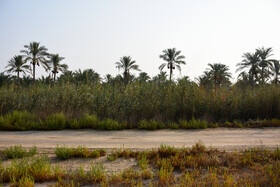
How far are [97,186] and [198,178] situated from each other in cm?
204

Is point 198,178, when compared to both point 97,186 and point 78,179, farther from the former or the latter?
point 78,179

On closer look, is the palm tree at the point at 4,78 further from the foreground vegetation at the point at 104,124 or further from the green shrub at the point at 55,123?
the green shrub at the point at 55,123

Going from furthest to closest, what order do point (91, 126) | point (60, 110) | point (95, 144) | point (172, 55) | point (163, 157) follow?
point (172, 55) → point (60, 110) → point (91, 126) → point (95, 144) → point (163, 157)

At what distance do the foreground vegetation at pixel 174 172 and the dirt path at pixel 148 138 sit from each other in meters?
1.32

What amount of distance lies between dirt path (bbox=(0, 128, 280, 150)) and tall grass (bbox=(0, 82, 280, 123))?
70.1 inches

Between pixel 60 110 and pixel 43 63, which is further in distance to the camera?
pixel 43 63

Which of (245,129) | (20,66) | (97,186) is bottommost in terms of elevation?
(97,186)

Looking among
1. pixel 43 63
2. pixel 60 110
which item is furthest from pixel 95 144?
pixel 43 63

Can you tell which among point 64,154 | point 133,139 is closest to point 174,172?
point 64,154

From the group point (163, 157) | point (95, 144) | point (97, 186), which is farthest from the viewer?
point (95, 144)

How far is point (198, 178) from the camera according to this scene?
4648mm

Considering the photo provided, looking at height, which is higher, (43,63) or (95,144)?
(43,63)

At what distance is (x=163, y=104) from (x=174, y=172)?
7.20m

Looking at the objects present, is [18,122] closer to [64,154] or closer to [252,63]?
[64,154]
